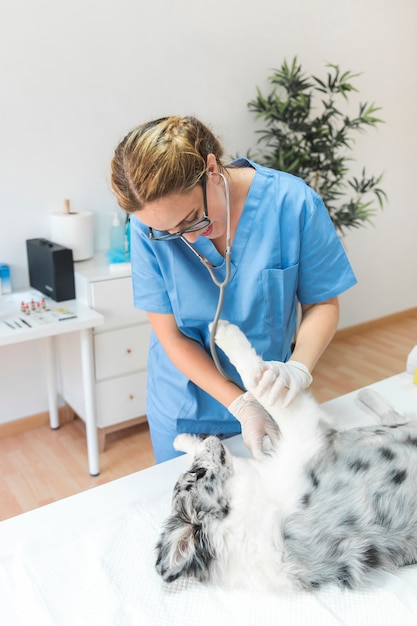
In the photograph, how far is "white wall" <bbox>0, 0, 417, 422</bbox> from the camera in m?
2.40

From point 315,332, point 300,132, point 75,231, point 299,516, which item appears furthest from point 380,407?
point 300,132

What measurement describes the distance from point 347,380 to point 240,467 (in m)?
2.32

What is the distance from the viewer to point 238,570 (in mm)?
984

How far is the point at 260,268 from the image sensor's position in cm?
136

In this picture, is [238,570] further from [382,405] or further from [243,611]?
[382,405]

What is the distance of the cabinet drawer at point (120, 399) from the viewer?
2.54 metres

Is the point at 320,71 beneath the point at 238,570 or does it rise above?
above

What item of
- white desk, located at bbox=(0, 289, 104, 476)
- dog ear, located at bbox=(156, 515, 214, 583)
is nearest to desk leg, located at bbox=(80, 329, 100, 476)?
white desk, located at bbox=(0, 289, 104, 476)

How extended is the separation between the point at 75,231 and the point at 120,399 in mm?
795

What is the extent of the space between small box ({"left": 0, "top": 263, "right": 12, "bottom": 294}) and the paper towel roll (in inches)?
10.1

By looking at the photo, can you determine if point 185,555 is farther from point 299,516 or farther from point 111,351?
point 111,351

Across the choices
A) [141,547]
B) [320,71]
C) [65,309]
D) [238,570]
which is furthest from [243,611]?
[320,71]

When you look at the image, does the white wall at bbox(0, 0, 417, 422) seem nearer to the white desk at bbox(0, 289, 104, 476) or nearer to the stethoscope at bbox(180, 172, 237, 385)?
the white desk at bbox(0, 289, 104, 476)

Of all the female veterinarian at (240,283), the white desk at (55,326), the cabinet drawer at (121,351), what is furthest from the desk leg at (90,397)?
the female veterinarian at (240,283)
